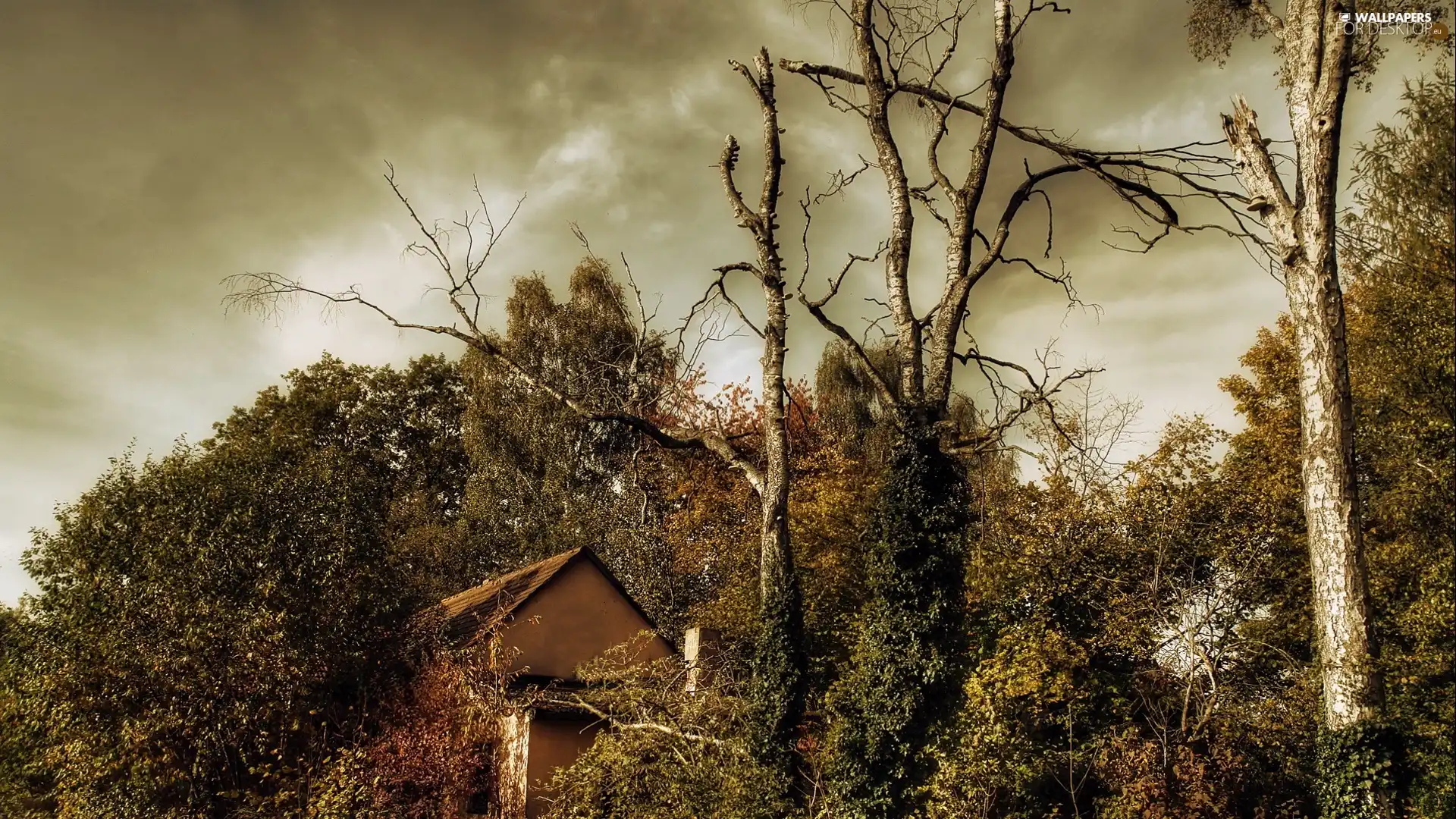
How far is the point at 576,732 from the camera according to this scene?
653 inches

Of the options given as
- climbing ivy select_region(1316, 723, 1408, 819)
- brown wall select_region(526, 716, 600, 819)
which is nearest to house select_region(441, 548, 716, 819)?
brown wall select_region(526, 716, 600, 819)

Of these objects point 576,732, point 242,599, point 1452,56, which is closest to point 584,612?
point 576,732

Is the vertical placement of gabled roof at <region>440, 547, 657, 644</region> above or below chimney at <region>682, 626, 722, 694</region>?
above

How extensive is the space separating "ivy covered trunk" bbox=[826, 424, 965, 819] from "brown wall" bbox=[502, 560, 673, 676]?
247 inches

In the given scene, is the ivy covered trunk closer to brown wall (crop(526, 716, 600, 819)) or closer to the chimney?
the chimney

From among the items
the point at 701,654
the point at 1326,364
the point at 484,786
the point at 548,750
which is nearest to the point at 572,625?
the point at 548,750

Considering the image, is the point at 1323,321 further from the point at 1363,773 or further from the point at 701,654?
the point at 701,654

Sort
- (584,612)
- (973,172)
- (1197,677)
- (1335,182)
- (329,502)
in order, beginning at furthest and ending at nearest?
1. (584,612)
2. (329,502)
3. (1197,677)
4. (973,172)
5. (1335,182)

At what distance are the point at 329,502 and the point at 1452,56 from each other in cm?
1684

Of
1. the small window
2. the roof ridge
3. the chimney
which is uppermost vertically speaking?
the roof ridge

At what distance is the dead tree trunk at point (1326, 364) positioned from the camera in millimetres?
9477

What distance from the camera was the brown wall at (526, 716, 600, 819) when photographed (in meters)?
15.8

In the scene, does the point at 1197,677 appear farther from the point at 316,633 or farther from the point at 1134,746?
the point at 316,633

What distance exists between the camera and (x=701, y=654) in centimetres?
1521
